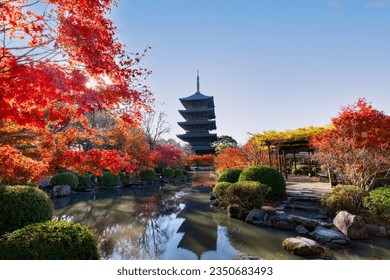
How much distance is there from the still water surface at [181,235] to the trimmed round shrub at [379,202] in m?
0.98

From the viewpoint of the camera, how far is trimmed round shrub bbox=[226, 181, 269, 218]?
8.08 meters

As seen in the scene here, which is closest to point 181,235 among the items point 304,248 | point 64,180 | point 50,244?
point 304,248

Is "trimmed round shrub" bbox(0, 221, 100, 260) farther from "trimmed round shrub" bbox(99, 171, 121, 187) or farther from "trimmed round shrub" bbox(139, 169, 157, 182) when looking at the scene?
"trimmed round shrub" bbox(139, 169, 157, 182)

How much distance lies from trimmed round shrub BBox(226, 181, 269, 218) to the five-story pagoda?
29.7m

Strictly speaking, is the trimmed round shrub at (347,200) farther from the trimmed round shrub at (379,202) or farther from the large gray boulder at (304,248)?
the large gray boulder at (304,248)

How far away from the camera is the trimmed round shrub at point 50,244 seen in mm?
2809

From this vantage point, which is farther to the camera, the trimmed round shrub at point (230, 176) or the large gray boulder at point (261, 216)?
the trimmed round shrub at point (230, 176)

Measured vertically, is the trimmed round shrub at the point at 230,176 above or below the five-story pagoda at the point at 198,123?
below

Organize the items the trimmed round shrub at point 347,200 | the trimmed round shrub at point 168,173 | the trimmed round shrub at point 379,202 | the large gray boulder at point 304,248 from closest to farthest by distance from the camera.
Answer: the large gray boulder at point 304,248 → the trimmed round shrub at point 379,202 → the trimmed round shrub at point 347,200 → the trimmed round shrub at point 168,173

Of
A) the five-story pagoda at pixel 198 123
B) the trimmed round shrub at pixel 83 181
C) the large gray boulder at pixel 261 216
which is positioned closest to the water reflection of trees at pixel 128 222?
the large gray boulder at pixel 261 216

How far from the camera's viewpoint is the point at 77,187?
15.1m

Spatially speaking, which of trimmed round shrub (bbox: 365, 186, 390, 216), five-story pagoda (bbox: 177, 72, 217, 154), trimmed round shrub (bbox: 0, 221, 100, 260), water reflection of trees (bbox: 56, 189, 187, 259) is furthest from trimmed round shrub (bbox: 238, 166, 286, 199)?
five-story pagoda (bbox: 177, 72, 217, 154)

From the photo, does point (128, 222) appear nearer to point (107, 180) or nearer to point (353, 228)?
point (353, 228)
